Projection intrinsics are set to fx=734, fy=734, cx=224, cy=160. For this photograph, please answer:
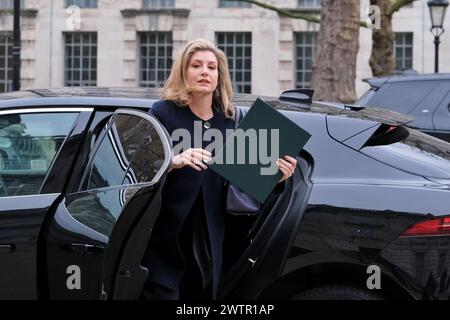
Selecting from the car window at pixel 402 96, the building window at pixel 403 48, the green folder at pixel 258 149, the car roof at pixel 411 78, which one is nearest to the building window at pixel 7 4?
the building window at pixel 403 48

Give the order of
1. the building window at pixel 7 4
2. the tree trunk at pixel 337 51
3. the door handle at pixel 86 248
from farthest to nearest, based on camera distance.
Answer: the building window at pixel 7 4 → the tree trunk at pixel 337 51 → the door handle at pixel 86 248

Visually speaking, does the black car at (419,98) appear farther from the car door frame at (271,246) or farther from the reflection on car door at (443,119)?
Answer: the car door frame at (271,246)

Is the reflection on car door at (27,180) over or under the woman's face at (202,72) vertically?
under

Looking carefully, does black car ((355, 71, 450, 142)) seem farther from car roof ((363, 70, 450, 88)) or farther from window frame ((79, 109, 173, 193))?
window frame ((79, 109, 173, 193))

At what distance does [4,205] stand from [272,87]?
22922 mm

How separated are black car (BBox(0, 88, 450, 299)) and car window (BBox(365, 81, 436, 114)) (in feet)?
16.4

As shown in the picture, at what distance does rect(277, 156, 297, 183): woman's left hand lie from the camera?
3207mm

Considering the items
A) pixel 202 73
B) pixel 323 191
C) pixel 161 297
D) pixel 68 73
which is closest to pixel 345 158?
pixel 323 191

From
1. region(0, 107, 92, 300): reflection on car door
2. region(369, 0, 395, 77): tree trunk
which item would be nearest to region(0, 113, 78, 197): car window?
region(0, 107, 92, 300): reflection on car door

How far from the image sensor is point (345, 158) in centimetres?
340

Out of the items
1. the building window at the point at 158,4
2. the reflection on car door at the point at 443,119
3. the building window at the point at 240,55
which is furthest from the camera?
the building window at the point at 158,4

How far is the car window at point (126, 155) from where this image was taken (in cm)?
317

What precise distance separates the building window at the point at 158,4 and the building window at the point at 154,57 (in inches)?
38.3
